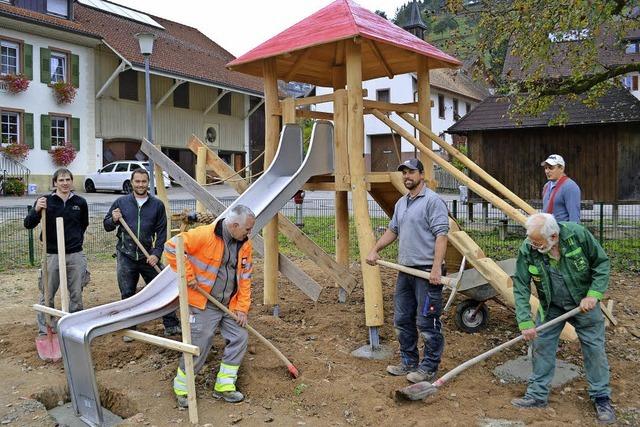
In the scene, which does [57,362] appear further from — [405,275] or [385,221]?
[385,221]

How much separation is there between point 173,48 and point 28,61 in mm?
8132

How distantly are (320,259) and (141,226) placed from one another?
2048mm

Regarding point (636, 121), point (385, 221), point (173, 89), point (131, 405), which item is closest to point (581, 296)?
point (131, 405)

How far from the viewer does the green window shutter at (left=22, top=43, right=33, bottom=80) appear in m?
23.3

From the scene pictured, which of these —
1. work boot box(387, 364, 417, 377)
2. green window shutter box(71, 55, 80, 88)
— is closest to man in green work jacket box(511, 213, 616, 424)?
work boot box(387, 364, 417, 377)

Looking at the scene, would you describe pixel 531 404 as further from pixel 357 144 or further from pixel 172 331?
pixel 172 331

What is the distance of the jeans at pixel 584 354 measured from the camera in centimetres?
410

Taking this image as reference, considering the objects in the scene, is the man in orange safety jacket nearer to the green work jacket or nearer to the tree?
the green work jacket

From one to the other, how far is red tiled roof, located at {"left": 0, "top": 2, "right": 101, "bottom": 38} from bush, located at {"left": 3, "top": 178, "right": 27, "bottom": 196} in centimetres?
625

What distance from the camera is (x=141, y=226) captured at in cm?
582

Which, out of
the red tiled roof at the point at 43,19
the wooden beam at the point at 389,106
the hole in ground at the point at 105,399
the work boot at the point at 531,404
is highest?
the red tiled roof at the point at 43,19

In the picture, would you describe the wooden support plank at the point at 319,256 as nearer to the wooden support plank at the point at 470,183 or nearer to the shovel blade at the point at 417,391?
the wooden support plank at the point at 470,183

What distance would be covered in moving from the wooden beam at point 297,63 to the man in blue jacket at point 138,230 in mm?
2443

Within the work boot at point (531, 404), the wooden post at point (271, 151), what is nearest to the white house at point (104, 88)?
the wooden post at point (271, 151)
